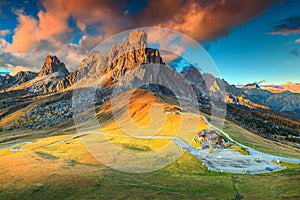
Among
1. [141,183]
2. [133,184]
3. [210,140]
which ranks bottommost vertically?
[141,183]

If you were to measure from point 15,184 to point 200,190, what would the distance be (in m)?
34.5

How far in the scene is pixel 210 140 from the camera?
87000 mm

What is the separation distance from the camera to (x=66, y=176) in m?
48.1

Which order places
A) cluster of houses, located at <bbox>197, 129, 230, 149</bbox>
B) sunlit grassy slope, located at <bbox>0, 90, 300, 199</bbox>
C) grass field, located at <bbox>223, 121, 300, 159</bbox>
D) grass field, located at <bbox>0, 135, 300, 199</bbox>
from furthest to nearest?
cluster of houses, located at <bbox>197, 129, 230, 149</bbox>
grass field, located at <bbox>223, 121, 300, 159</bbox>
sunlit grassy slope, located at <bbox>0, 90, 300, 199</bbox>
grass field, located at <bbox>0, 135, 300, 199</bbox>

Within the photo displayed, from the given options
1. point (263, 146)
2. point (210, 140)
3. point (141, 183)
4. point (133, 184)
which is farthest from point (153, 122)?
point (133, 184)

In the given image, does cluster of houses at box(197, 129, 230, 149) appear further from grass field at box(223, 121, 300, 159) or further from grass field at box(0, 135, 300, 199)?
grass field at box(0, 135, 300, 199)

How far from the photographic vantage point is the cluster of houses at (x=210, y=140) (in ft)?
277

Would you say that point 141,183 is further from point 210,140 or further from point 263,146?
point 263,146

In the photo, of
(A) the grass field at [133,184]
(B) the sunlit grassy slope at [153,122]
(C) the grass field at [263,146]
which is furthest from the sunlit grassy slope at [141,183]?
(B) the sunlit grassy slope at [153,122]

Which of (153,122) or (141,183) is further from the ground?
(153,122)

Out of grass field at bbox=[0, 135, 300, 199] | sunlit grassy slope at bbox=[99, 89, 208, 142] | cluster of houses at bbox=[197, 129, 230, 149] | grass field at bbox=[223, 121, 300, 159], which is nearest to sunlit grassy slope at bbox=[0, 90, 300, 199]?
grass field at bbox=[0, 135, 300, 199]

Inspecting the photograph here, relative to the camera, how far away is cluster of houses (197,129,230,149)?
84500mm

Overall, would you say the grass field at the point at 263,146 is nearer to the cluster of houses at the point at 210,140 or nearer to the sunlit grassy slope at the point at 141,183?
the cluster of houses at the point at 210,140

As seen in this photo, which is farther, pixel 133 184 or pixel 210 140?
pixel 210 140
